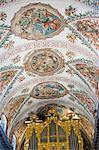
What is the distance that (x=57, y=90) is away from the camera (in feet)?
55.3

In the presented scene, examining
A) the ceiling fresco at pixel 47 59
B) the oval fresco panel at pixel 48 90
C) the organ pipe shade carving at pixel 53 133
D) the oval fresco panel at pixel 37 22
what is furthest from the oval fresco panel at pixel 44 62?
the organ pipe shade carving at pixel 53 133

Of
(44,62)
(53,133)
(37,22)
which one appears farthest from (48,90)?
(37,22)

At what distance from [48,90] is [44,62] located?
315cm

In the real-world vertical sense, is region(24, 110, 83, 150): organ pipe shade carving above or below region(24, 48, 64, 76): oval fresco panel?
below

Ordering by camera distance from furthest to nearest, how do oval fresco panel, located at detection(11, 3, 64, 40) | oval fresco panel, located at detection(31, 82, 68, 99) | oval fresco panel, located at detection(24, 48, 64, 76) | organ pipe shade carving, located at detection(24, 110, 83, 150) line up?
organ pipe shade carving, located at detection(24, 110, 83, 150)
oval fresco panel, located at detection(31, 82, 68, 99)
oval fresco panel, located at detection(24, 48, 64, 76)
oval fresco panel, located at detection(11, 3, 64, 40)

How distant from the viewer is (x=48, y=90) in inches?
665

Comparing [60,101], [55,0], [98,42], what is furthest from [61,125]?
[55,0]

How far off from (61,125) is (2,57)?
6015mm

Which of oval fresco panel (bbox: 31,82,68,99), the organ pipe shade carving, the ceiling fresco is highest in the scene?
oval fresco panel (bbox: 31,82,68,99)

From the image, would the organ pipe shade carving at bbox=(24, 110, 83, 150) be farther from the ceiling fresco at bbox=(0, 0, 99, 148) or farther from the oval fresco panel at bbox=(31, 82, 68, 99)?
the oval fresco panel at bbox=(31, 82, 68, 99)

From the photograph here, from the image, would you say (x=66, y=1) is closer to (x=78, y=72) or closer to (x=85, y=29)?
(x=85, y=29)

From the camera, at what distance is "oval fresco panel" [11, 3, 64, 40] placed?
36.9 ft

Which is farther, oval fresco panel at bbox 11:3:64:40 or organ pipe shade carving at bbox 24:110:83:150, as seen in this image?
organ pipe shade carving at bbox 24:110:83:150

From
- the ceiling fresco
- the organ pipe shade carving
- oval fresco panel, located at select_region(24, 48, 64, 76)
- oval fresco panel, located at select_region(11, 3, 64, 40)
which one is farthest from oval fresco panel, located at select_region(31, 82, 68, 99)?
oval fresco panel, located at select_region(11, 3, 64, 40)
